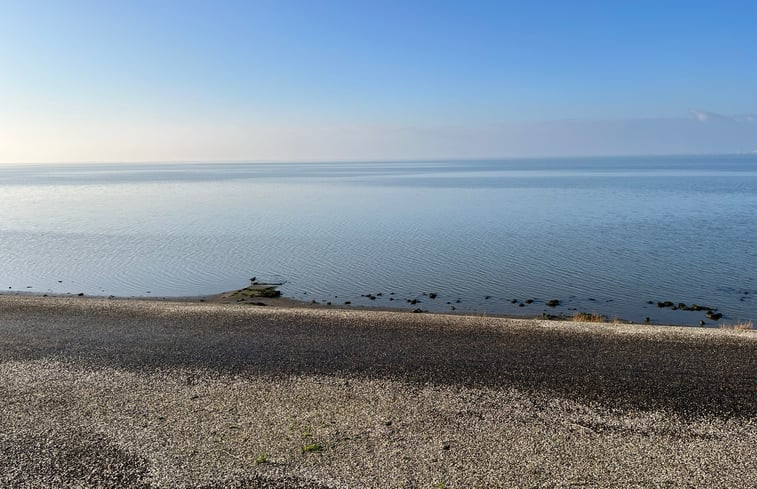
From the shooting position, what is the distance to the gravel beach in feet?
27.6

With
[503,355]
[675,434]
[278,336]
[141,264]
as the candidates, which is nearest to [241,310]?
[278,336]

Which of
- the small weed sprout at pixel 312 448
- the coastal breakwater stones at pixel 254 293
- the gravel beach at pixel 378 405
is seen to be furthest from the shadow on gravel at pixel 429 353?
the coastal breakwater stones at pixel 254 293

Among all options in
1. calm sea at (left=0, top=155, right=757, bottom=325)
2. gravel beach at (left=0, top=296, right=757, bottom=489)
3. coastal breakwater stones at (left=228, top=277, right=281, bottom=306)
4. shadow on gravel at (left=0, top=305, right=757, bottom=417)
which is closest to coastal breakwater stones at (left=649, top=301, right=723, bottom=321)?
calm sea at (left=0, top=155, right=757, bottom=325)

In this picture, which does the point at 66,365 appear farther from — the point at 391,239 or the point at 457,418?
the point at 391,239

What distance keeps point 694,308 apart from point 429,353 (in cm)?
1362

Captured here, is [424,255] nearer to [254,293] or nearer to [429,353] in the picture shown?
[254,293]

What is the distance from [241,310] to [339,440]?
11.0 meters

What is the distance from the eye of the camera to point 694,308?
2181 cm

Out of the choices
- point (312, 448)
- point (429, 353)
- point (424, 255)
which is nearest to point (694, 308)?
point (429, 353)

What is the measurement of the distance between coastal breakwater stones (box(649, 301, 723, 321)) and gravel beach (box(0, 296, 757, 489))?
562 cm

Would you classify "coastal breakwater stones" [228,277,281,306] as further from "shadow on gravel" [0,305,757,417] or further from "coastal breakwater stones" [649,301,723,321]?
"coastal breakwater stones" [649,301,723,321]

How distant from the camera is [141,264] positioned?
108ft

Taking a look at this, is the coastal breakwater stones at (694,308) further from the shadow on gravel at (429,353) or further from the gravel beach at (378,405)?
the shadow on gravel at (429,353)

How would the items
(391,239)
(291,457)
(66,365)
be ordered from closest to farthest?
(291,457) < (66,365) < (391,239)
